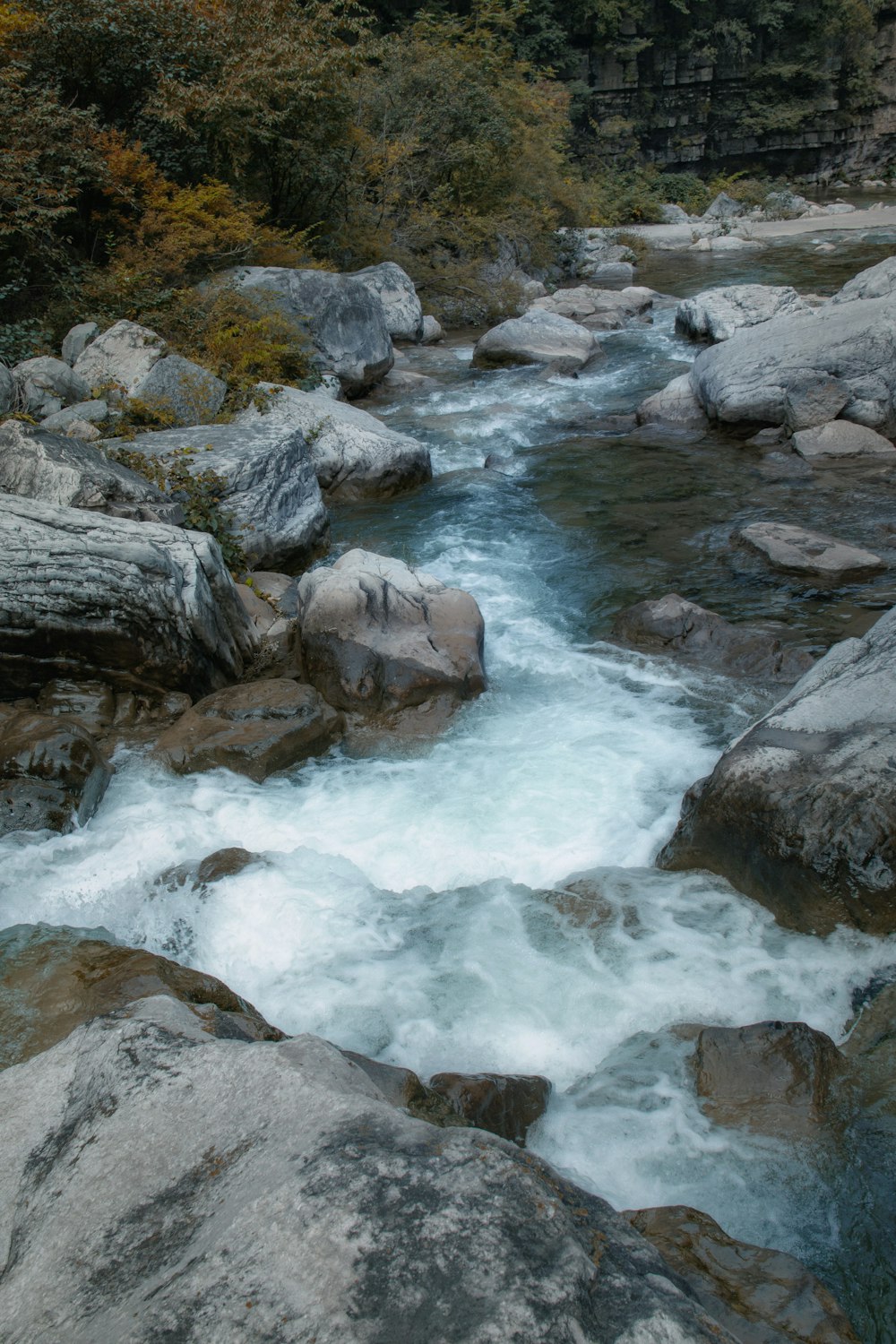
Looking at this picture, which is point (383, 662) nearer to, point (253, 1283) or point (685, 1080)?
point (685, 1080)

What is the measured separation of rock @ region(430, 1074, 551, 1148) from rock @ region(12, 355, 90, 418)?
28.6ft

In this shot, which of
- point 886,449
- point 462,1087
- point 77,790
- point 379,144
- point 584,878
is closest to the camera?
point 462,1087

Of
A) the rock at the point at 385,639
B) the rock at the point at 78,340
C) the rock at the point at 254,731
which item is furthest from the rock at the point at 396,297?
the rock at the point at 254,731

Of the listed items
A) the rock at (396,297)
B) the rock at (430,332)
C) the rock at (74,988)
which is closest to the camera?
the rock at (74,988)

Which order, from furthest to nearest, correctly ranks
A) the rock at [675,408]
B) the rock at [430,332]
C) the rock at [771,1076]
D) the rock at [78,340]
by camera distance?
the rock at [430,332] → the rock at [675,408] → the rock at [78,340] → the rock at [771,1076]

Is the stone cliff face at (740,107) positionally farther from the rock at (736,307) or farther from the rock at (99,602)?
the rock at (99,602)

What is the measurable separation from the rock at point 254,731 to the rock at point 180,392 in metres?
4.36

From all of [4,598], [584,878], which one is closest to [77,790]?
[4,598]

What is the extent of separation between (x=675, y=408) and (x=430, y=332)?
7122mm

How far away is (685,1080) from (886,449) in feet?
30.4

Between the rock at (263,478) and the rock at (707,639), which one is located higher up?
the rock at (263,478)

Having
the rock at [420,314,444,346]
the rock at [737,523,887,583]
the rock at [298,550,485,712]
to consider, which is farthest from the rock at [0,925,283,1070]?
the rock at [420,314,444,346]

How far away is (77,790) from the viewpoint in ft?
18.4

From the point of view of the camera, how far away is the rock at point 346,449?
33.9ft
